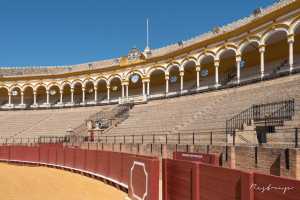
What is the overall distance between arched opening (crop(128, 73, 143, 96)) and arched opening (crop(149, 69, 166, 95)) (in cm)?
130

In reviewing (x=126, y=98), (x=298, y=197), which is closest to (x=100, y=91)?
(x=126, y=98)

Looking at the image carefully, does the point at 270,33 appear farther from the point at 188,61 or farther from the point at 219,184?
the point at 219,184

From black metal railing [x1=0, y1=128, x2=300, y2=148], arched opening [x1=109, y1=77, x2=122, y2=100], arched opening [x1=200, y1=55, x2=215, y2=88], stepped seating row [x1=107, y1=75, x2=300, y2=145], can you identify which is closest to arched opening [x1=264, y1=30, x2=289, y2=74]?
stepped seating row [x1=107, y1=75, x2=300, y2=145]

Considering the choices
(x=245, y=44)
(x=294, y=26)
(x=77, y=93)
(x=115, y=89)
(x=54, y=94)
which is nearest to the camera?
(x=294, y=26)

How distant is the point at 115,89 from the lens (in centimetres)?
3944

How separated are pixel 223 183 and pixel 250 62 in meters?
22.4

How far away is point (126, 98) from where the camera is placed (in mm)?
35062

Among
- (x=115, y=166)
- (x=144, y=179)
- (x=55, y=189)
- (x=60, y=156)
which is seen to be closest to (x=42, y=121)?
(x=60, y=156)

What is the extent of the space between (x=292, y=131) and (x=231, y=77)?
56.4ft

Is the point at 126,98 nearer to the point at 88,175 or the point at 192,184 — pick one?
the point at 88,175

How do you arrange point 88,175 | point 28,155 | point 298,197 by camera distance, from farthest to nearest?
point 28,155 → point 88,175 → point 298,197

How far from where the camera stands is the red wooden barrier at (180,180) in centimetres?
754

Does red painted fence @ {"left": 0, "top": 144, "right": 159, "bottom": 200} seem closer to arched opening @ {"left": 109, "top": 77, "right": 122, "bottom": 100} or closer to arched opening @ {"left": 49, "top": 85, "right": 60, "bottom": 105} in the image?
arched opening @ {"left": 109, "top": 77, "right": 122, "bottom": 100}
